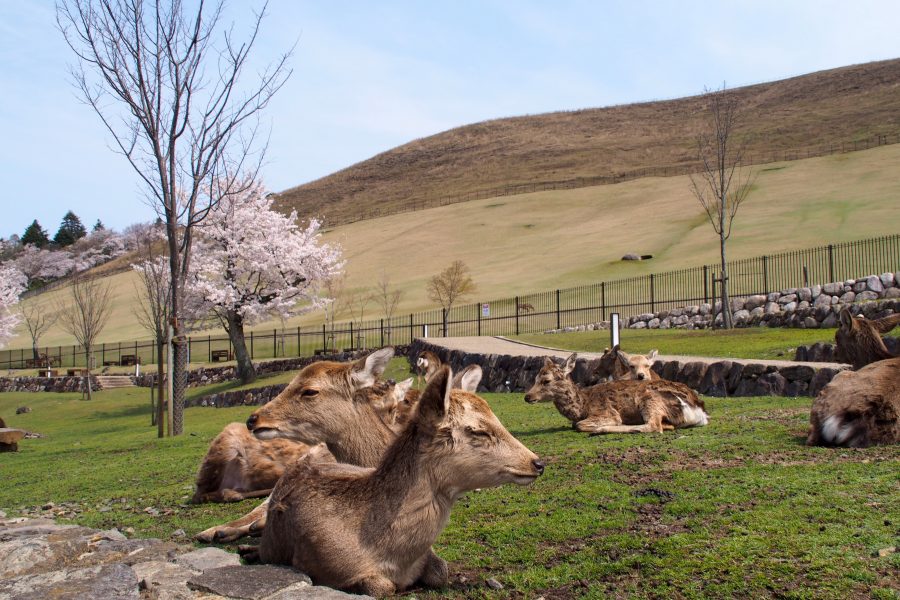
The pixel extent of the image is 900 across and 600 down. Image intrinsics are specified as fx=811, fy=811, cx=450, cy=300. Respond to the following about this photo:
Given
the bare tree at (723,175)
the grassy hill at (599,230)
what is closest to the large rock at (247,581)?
the bare tree at (723,175)

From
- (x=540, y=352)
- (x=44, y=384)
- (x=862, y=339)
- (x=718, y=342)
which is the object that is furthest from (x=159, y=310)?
(x=44, y=384)

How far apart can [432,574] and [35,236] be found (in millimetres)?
175943

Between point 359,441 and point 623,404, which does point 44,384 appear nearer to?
point 623,404

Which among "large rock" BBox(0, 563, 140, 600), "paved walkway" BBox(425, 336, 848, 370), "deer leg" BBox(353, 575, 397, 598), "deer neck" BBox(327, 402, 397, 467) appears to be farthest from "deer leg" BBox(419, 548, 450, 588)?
"paved walkway" BBox(425, 336, 848, 370)

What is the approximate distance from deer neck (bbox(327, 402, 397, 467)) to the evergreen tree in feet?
563

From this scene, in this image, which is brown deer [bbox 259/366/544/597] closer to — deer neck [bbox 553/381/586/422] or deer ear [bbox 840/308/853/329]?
deer neck [bbox 553/381/586/422]

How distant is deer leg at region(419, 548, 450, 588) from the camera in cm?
514

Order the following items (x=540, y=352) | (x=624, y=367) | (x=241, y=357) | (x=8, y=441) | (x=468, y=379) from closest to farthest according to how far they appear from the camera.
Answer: (x=468, y=379) < (x=624, y=367) < (x=8, y=441) < (x=540, y=352) < (x=241, y=357)

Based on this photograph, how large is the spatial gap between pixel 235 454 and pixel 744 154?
103830 millimetres

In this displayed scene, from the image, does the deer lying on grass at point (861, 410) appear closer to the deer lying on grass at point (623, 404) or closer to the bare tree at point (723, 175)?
the deer lying on grass at point (623, 404)

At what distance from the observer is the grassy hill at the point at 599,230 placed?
60281mm

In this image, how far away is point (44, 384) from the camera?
52812mm

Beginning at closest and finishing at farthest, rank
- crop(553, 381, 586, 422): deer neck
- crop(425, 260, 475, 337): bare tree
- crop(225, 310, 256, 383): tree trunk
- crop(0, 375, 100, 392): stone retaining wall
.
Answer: crop(553, 381, 586, 422): deer neck < crop(225, 310, 256, 383): tree trunk < crop(0, 375, 100, 392): stone retaining wall < crop(425, 260, 475, 337): bare tree

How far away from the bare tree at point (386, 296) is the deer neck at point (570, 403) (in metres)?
48.8
